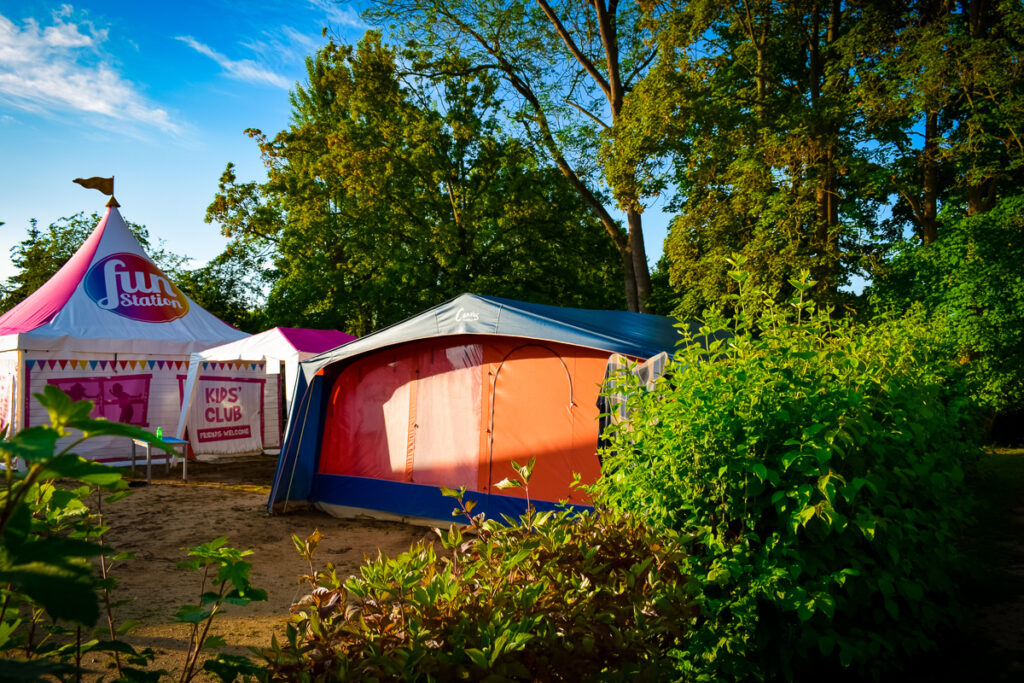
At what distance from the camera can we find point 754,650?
2.39 metres

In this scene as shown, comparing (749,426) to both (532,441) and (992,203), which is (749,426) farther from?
(992,203)

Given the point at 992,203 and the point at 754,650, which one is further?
the point at 992,203

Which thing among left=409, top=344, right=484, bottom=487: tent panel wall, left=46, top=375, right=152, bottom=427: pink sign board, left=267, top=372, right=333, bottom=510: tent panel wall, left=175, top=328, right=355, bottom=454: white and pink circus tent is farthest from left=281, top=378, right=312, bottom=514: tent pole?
left=46, top=375, right=152, bottom=427: pink sign board

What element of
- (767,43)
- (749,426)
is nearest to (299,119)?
(767,43)

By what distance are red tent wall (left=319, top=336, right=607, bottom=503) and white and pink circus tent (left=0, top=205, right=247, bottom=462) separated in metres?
6.13

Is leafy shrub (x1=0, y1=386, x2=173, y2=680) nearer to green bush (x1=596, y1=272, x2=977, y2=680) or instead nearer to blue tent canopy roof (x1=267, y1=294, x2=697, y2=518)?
green bush (x1=596, y1=272, x2=977, y2=680)

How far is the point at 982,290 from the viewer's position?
34.9ft

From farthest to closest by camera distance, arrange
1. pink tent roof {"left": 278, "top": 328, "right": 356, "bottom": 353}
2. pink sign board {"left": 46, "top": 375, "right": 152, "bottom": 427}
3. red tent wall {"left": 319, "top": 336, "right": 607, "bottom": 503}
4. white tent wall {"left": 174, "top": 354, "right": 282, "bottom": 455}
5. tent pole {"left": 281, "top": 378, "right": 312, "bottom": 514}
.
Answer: white tent wall {"left": 174, "top": 354, "right": 282, "bottom": 455}, pink tent roof {"left": 278, "top": 328, "right": 356, "bottom": 353}, pink sign board {"left": 46, "top": 375, "right": 152, "bottom": 427}, tent pole {"left": 281, "top": 378, "right": 312, "bottom": 514}, red tent wall {"left": 319, "top": 336, "right": 607, "bottom": 503}

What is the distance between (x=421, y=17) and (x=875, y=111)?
1080cm

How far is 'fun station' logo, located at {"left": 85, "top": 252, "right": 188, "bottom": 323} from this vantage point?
40.1 ft

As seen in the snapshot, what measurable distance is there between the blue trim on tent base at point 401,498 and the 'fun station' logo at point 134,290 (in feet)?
23.8

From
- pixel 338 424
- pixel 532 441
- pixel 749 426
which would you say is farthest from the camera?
pixel 338 424

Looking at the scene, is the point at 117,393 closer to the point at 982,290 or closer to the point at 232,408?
the point at 232,408

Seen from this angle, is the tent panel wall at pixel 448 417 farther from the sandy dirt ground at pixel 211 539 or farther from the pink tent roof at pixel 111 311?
the pink tent roof at pixel 111 311
